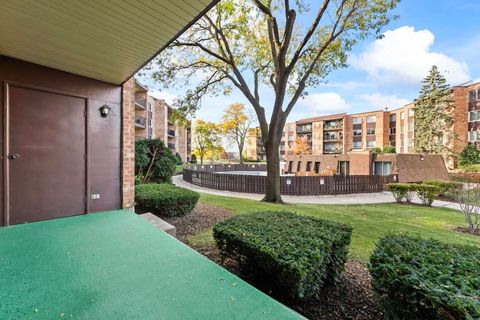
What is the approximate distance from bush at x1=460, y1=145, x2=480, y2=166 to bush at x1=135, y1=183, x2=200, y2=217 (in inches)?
1112

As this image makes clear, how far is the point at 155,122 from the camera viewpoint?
33094 millimetres

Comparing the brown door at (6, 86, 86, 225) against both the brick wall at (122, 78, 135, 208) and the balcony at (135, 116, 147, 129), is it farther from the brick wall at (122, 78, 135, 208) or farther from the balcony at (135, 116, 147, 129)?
→ the balcony at (135, 116, 147, 129)

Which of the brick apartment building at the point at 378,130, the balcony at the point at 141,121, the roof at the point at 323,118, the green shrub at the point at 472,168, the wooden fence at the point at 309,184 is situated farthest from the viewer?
the roof at the point at 323,118

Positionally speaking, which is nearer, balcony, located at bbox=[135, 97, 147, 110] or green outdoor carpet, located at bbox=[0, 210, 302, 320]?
green outdoor carpet, located at bbox=[0, 210, 302, 320]

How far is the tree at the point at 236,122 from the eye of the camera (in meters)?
37.4

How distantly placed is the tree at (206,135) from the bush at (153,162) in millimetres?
29727

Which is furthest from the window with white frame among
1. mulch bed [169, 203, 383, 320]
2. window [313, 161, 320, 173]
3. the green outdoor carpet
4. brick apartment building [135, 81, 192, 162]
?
the green outdoor carpet

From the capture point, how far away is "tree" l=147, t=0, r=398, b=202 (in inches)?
327

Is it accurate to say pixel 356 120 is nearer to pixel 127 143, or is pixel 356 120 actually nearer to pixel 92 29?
pixel 127 143

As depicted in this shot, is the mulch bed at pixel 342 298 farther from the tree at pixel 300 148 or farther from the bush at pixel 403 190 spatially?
the tree at pixel 300 148

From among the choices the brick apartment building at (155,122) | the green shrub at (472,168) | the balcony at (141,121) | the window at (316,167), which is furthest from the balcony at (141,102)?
the green shrub at (472,168)

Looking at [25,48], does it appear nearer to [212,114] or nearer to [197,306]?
[197,306]

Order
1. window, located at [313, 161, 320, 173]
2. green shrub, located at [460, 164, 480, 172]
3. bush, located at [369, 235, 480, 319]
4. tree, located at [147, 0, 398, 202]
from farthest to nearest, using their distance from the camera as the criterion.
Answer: window, located at [313, 161, 320, 173] → green shrub, located at [460, 164, 480, 172] → tree, located at [147, 0, 398, 202] → bush, located at [369, 235, 480, 319]

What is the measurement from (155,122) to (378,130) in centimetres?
3511
